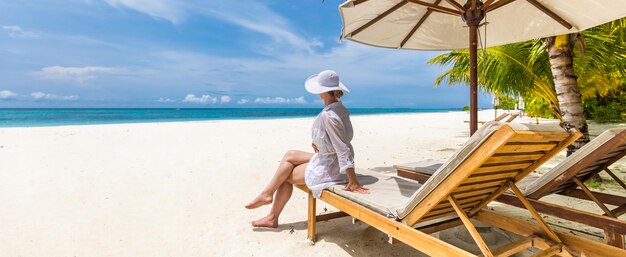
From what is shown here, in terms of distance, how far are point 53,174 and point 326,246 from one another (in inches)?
203

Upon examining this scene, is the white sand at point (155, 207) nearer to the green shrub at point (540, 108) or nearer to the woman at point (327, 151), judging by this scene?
the woman at point (327, 151)

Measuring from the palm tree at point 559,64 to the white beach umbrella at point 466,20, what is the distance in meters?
0.61

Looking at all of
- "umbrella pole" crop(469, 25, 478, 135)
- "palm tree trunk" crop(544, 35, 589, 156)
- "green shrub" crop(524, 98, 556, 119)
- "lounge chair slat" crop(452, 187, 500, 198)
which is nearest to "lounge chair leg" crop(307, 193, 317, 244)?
"lounge chair slat" crop(452, 187, 500, 198)

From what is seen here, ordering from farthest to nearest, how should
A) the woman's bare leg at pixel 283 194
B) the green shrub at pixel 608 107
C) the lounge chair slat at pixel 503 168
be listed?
the green shrub at pixel 608 107
the woman's bare leg at pixel 283 194
the lounge chair slat at pixel 503 168

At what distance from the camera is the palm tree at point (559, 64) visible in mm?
5078

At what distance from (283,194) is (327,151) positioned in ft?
2.43

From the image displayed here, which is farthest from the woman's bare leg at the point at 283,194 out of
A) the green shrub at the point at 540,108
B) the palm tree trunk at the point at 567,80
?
the green shrub at the point at 540,108

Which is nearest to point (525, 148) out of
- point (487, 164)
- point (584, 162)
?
point (487, 164)

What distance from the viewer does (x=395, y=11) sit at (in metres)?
4.50

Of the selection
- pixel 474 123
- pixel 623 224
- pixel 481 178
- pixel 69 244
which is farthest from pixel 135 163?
pixel 623 224

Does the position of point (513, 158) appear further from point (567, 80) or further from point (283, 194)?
point (567, 80)

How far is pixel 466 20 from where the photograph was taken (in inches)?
143

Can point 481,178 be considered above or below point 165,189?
above

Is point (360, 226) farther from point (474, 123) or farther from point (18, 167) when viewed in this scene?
point (18, 167)
